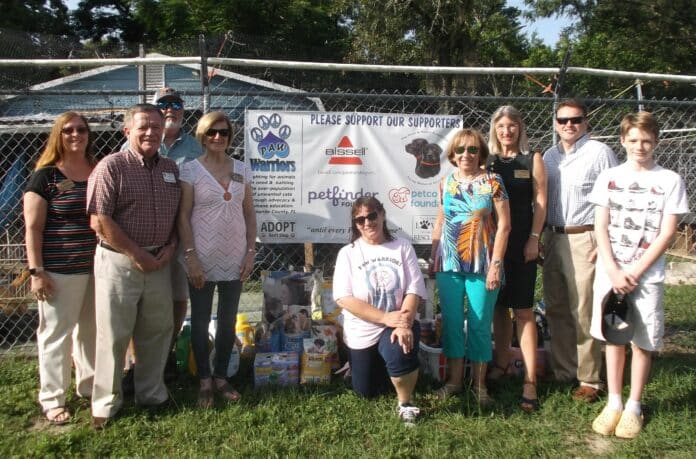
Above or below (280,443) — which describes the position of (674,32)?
above

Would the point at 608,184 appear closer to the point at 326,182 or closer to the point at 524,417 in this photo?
the point at 524,417

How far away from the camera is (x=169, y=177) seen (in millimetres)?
3316

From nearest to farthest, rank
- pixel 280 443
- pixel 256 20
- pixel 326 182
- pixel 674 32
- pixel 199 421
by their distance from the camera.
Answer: pixel 280 443 → pixel 199 421 → pixel 326 182 → pixel 674 32 → pixel 256 20

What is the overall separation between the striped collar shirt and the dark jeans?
2.15 m

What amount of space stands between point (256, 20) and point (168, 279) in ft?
70.4

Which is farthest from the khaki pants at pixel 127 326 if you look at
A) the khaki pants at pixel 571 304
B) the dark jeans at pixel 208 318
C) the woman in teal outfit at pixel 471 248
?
the khaki pants at pixel 571 304

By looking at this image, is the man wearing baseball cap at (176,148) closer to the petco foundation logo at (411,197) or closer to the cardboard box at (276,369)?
the cardboard box at (276,369)

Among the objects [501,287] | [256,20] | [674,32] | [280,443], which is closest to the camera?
[280,443]

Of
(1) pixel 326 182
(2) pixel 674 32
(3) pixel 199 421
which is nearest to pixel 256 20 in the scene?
(2) pixel 674 32

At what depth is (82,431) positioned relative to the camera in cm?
317

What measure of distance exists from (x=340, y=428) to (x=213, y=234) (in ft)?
4.53

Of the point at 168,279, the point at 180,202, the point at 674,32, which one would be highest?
the point at 674,32

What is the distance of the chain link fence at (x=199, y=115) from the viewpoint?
169 inches

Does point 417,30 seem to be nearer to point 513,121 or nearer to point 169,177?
point 513,121
